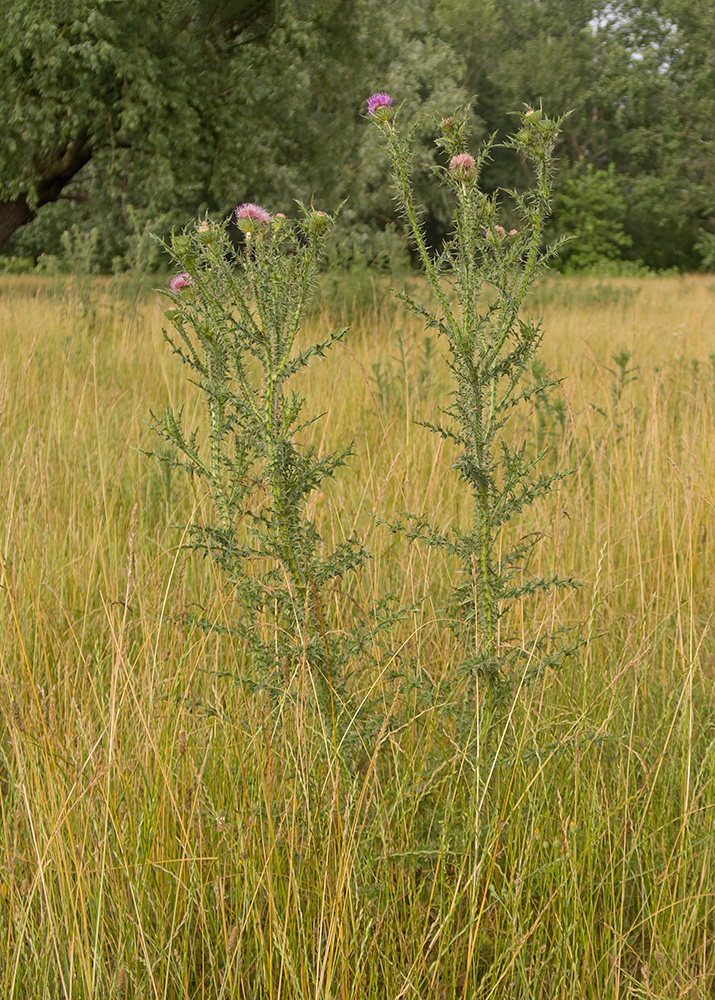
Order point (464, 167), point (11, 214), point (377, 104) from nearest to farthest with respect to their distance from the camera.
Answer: point (464, 167) < point (377, 104) < point (11, 214)

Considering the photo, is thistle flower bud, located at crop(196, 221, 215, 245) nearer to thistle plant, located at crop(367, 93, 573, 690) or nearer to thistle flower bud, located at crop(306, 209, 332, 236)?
thistle flower bud, located at crop(306, 209, 332, 236)

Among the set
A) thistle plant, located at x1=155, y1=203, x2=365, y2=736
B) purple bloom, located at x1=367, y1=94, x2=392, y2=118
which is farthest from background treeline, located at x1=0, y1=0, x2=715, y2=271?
thistle plant, located at x1=155, y1=203, x2=365, y2=736

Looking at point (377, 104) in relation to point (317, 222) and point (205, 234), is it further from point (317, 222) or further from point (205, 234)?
point (205, 234)

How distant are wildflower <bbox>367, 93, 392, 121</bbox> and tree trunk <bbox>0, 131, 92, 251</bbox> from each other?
10.8 metres

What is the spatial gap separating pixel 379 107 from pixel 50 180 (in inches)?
471

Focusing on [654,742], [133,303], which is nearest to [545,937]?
[654,742]

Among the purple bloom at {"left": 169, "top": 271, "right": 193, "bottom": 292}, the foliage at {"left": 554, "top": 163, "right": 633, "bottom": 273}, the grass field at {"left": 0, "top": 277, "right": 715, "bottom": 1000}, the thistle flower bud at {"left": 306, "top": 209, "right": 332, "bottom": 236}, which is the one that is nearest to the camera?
the grass field at {"left": 0, "top": 277, "right": 715, "bottom": 1000}

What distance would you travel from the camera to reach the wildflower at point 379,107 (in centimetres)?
158

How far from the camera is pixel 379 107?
159cm

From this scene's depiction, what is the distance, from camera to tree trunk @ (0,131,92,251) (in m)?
11.7

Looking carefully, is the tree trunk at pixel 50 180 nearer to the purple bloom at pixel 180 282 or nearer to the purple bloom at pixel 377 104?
the purple bloom at pixel 180 282

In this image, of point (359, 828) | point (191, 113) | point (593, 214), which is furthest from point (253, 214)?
point (593, 214)

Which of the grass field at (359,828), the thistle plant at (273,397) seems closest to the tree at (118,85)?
the grass field at (359,828)

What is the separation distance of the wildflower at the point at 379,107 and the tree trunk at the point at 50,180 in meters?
10.8
